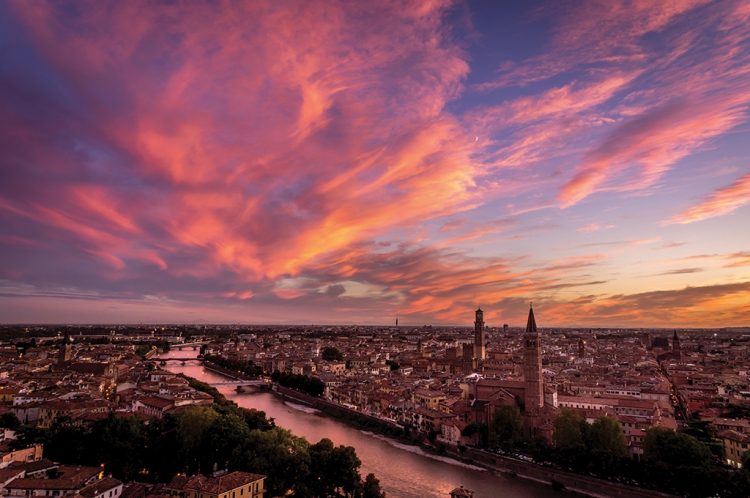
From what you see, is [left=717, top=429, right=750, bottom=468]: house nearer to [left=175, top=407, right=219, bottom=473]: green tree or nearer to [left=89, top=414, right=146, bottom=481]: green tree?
[left=175, top=407, right=219, bottom=473]: green tree

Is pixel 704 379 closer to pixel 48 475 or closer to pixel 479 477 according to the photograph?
pixel 479 477

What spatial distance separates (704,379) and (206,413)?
39171mm

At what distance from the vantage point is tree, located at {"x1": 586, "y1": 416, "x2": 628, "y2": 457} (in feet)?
66.0

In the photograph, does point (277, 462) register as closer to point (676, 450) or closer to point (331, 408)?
point (676, 450)

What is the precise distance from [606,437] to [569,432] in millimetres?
1326

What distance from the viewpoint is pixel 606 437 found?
66.5 ft

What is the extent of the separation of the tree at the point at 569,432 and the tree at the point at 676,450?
2314 mm

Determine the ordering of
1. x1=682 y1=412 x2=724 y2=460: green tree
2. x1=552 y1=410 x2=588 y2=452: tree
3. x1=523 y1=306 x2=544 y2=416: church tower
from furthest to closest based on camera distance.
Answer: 1. x1=523 y1=306 x2=544 y2=416: church tower
2. x1=682 y1=412 x2=724 y2=460: green tree
3. x1=552 y1=410 x2=588 y2=452: tree

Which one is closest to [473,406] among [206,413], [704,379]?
[206,413]

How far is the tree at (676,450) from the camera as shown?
60.5ft

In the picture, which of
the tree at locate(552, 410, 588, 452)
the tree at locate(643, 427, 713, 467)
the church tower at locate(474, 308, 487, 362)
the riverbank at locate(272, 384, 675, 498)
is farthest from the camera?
the church tower at locate(474, 308, 487, 362)

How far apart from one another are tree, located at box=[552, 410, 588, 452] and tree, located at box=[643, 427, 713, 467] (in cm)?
231

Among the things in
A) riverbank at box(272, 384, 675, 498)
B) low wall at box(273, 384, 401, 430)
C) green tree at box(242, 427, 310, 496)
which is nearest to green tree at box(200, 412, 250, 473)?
green tree at box(242, 427, 310, 496)

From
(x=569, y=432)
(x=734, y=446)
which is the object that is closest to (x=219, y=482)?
(x=569, y=432)
